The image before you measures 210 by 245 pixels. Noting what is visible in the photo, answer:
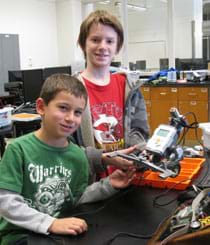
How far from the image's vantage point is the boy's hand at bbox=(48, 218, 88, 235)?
2.79 feet

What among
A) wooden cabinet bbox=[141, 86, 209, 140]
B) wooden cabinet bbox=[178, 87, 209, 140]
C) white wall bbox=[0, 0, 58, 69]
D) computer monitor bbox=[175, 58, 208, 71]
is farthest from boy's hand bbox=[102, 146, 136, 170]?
white wall bbox=[0, 0, 58, 69]

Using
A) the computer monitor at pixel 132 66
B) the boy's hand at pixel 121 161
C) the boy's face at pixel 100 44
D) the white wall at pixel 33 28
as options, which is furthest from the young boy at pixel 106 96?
the white wall at pixel 33 28

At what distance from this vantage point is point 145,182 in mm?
1138

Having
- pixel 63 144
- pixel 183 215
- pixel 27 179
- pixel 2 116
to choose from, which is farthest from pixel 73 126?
pixel 2 116

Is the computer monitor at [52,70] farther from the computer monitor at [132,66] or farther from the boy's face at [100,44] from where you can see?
the computer monitor at [132,66]

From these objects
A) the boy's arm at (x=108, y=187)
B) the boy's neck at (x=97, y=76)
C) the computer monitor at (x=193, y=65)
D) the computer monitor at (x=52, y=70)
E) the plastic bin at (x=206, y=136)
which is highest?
the computer monitor at (x=193, y=65)

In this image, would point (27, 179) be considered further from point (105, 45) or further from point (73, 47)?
point (73, 47)

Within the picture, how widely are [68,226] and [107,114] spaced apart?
60 cm

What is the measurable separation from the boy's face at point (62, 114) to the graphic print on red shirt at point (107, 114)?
0.89 ft

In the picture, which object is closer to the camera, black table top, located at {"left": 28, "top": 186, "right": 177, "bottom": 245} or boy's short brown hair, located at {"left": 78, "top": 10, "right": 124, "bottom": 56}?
black table top, located at {"left": 28, "top": 186, "right": 177, "bottom": 245}

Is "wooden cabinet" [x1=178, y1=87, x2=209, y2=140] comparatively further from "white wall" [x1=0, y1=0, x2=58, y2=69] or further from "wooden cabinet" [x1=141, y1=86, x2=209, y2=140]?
"white wall" [x1=0, y1=0, x2=58, y2=69]

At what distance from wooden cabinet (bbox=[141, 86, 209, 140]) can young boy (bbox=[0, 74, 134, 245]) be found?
3.58m

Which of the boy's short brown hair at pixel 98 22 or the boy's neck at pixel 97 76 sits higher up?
the boy's short brown hair at pixel 98 22

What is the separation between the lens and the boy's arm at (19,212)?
915mm
